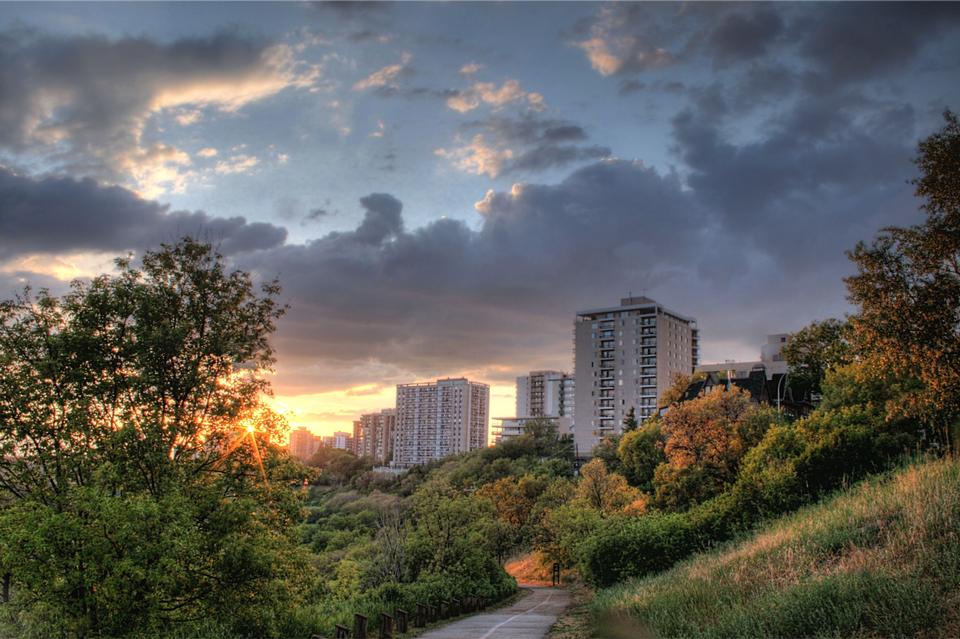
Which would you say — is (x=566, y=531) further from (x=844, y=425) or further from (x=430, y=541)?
(x=844, y=425)

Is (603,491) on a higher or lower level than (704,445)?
lower

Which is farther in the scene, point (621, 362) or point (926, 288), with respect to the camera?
point (621, 362)

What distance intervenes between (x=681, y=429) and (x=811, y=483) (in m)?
11.3

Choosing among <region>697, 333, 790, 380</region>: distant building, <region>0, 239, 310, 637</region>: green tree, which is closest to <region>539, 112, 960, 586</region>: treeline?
<region>0, 239, 310, 637</region>: green tree

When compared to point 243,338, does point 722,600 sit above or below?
below

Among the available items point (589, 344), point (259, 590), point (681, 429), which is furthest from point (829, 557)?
point (589, 344)

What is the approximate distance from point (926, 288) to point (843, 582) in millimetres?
12081

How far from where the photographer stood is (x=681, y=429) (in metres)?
36.5

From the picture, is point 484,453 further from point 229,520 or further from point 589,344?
point 229,520

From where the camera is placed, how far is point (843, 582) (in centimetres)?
1084

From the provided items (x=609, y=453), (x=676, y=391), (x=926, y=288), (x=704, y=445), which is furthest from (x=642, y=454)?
(x=926, y=288)

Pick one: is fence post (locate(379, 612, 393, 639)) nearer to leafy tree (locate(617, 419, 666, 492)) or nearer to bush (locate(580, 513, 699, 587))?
bush (locate(580, 513, 699, 587))

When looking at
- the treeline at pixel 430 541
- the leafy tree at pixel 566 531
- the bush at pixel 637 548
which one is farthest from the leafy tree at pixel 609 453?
the bush at pixel 637 548

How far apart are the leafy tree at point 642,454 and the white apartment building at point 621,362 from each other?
65.2 m
